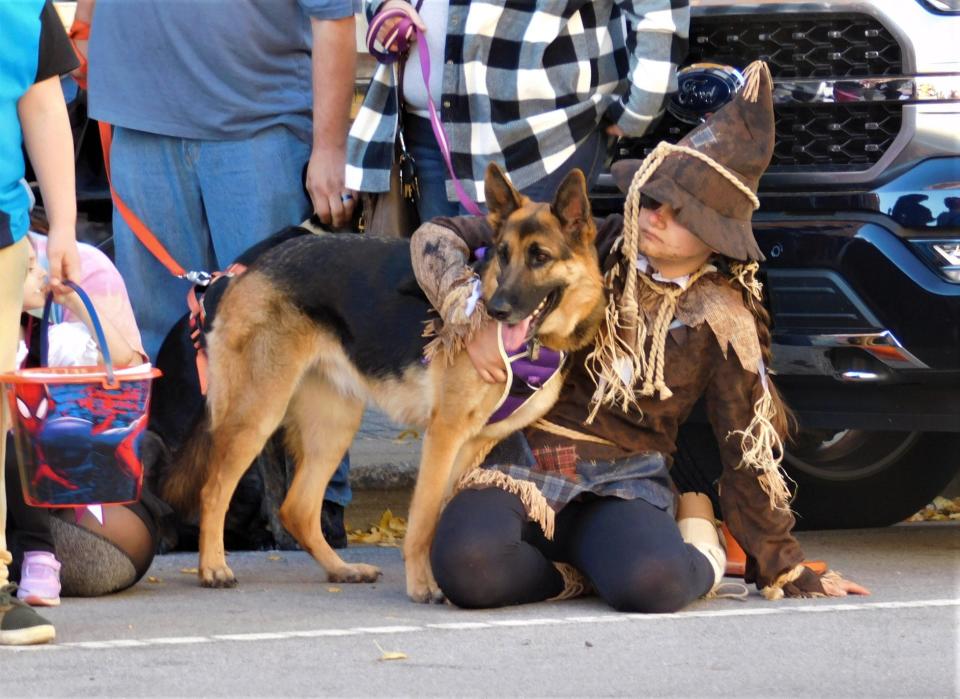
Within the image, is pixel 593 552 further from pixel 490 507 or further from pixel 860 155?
pixel 860 155

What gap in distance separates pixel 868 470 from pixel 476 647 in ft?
8.54

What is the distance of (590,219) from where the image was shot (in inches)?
171

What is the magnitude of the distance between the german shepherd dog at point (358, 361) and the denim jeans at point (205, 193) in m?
0.51

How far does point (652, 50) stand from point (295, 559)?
6.96 feet

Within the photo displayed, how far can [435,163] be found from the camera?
5031mm

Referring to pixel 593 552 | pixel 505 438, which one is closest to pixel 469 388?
pixel 505 438

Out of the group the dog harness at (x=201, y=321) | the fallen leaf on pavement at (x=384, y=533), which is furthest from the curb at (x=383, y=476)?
the dog harness at (x=201, y=321)

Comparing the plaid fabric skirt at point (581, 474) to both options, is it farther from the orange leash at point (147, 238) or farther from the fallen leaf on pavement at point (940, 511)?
the fallen leaf on pavement at point (940, 511)

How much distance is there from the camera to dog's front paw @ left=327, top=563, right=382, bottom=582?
495cm

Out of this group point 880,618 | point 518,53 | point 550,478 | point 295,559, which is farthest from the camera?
point 295,559

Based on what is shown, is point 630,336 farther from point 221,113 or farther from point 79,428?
point 221,113

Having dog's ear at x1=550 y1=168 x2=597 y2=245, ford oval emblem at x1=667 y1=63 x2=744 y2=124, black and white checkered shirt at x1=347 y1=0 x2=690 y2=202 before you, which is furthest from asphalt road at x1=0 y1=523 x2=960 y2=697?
ford oval emblem at x1=667 y1=63 x2=744 y2=124

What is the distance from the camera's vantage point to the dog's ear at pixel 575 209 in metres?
4.21

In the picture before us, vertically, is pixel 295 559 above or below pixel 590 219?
below
